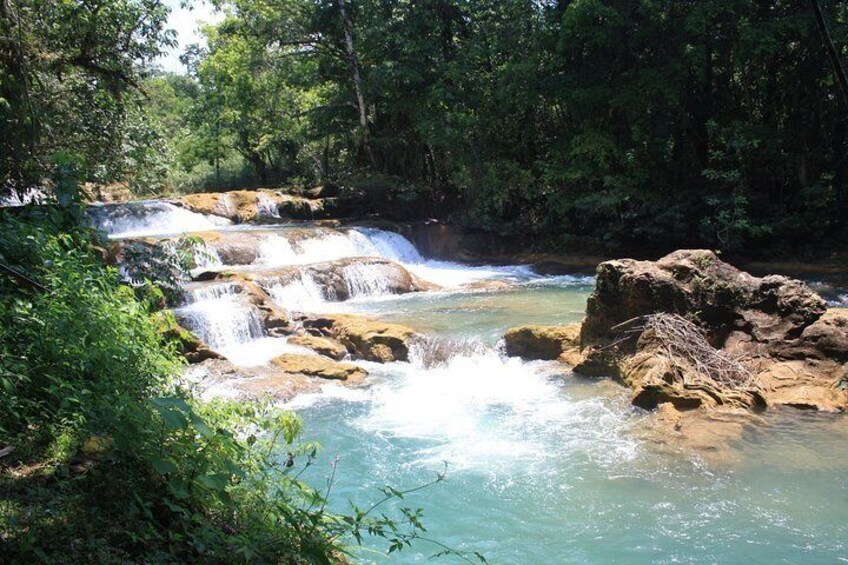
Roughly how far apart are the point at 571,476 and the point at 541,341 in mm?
3780

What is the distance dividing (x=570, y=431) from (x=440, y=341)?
3.35 metres

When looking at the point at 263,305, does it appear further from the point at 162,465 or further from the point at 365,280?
the point at 162,465

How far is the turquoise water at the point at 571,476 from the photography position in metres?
4.68

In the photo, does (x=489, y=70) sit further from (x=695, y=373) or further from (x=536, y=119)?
(x=695, y=373)

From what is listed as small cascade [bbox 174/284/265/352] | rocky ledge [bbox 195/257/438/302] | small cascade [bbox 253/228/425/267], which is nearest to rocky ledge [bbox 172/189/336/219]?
small cascade [bbox 253/228/425/267]

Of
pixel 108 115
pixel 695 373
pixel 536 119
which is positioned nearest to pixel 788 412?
pixel 695 373

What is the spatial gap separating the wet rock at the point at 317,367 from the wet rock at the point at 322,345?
1.67 ft

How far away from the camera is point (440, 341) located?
9.70 meters

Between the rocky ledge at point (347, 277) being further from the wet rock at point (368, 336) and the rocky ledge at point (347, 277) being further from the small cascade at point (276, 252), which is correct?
the wet rock at point (368, 336)

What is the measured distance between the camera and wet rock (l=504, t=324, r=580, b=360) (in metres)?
9.26

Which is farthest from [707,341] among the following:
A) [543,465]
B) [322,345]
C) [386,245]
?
[386,245]

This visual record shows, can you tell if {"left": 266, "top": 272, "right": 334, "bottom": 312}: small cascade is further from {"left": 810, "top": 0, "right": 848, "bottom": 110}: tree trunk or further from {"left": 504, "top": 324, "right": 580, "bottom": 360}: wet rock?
{"left": 810, "top": 0, "right": 848, "bottom": 110}: tree trunk

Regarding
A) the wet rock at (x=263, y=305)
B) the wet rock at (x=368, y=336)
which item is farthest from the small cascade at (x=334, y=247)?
the wet rock at (x=368, y=336)

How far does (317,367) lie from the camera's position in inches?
353
